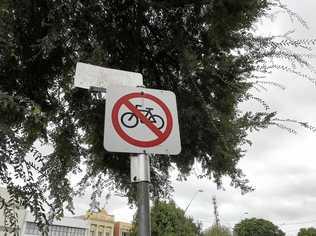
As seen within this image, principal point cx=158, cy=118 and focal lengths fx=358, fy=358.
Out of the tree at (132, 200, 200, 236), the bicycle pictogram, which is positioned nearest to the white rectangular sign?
the bicycle pictogram

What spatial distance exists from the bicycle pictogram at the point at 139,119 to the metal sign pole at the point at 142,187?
6.2 inches

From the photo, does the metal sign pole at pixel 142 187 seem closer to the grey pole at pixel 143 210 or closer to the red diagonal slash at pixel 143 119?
the grey pole at pixel 143 210

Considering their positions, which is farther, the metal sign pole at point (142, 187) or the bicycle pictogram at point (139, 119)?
the bicycle pictogram at point (139, 119)

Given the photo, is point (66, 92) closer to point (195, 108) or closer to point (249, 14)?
point (195, 108)

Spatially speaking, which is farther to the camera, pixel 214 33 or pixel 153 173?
pixel 153 173

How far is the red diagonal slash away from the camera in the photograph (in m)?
1.70

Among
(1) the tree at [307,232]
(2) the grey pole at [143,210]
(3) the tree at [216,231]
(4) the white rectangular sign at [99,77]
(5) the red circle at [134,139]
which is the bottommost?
(1) the tree at [307,232]

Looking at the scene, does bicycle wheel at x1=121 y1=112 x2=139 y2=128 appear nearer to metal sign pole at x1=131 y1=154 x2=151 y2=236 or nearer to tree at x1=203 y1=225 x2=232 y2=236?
Answer: metal sign pole at x1=131 y1=154 x2=151 y2=236

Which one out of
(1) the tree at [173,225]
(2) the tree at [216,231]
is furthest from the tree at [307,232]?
(1) the tree at [173,225]

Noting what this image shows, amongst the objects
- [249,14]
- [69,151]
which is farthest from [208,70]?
[69,151]

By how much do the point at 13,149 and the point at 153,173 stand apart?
1767mm

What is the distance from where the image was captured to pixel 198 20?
3020mm

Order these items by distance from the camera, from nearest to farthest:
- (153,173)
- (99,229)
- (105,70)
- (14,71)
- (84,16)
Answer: (105,70), (14,71), (84,16), (153,173), (99,229)

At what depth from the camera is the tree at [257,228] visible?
191 ft
